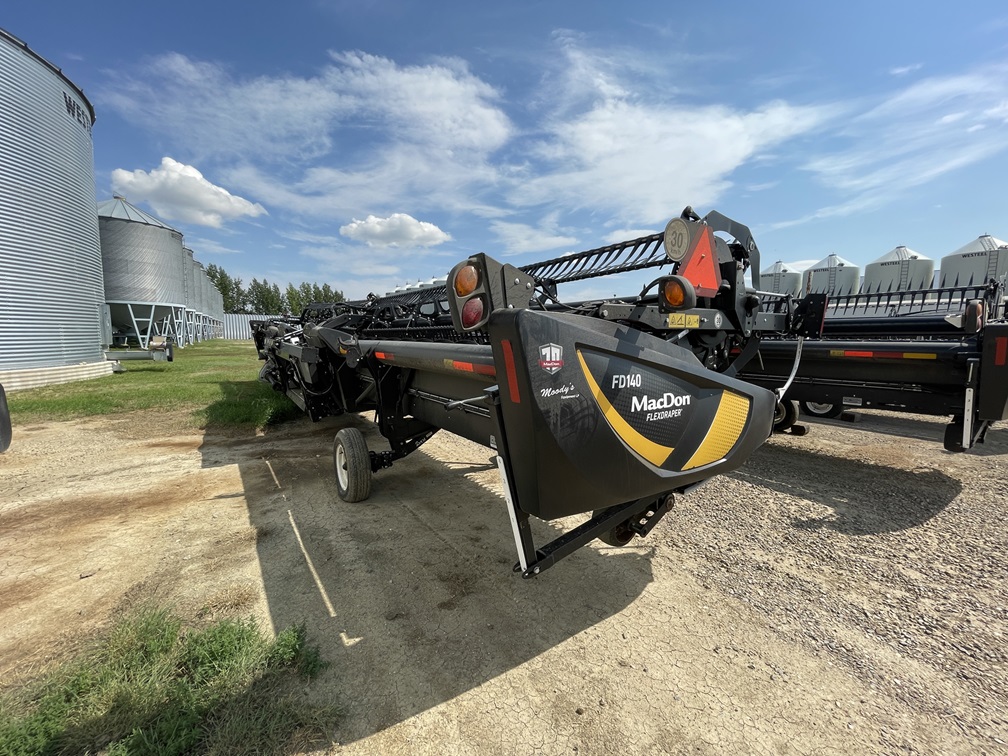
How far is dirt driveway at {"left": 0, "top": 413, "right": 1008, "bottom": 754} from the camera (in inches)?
74.2

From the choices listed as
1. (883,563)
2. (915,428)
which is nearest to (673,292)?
(883,563)

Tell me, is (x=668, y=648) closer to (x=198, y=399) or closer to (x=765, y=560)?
(x=765, y=560)

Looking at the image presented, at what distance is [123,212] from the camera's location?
2770cm

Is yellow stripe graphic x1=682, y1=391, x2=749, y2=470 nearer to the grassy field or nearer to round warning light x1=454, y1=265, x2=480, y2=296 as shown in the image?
round warning light x1=454, y1=265, x2=480, y2=296

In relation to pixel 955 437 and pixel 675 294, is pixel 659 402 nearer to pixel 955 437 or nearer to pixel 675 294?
pixel 675 294

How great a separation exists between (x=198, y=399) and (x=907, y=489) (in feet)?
36.0

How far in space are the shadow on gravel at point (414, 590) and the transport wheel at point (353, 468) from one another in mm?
129

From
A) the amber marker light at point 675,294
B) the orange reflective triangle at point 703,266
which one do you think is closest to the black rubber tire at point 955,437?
the orange reflective triangle at point 703,266

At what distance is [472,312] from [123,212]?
35.5 meters

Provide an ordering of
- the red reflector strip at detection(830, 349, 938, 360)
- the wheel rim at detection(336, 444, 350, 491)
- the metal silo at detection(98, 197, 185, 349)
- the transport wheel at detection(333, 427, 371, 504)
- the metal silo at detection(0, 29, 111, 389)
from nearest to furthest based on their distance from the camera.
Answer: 1. the transport wheel at detection(333, 427, 371, 504)
2. the wheel rim at detection(336, 444, 350, 491)
3. the red reflector strip at detection(830, 349, 938, 360)
4. the metal silo at detection(0, 29, 111, 389)
5. the metal silo at detection(98, 197, 185, 349)

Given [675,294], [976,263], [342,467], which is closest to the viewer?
[675,294]

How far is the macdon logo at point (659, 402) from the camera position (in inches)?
77.2

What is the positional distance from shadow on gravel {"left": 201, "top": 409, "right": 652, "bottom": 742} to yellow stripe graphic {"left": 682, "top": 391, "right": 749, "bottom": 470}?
3.34ft

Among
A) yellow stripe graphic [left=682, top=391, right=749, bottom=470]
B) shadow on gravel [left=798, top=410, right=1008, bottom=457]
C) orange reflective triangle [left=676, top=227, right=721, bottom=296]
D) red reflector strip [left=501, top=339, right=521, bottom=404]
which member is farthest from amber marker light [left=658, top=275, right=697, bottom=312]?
shadow on gravel [left=798, top=410, right=1008, bottom=457]
